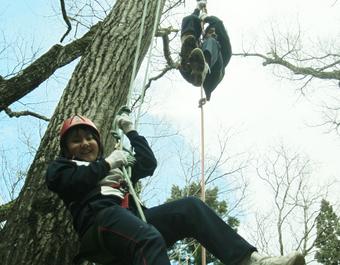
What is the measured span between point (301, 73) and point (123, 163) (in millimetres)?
11247

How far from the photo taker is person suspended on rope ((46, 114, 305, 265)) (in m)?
2.17

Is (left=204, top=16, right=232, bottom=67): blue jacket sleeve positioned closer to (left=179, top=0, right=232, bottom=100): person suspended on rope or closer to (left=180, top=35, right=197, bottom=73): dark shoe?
(left=179, top=0, right=232, bottom=100): person suspended on rope

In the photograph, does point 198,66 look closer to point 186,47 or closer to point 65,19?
point 186,47

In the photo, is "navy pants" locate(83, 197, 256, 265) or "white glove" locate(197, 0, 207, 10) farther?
"white glove" locate(197, 0, 207, 10)

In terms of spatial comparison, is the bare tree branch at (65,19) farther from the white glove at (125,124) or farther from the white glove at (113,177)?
the white glove at (113,177)

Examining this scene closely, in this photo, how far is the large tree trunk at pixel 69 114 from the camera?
8.65 feet

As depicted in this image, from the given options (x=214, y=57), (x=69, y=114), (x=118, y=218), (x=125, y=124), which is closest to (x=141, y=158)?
(x=125, y=124)

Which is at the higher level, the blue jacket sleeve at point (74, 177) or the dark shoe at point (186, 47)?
the dark shoe at point (186, 47)

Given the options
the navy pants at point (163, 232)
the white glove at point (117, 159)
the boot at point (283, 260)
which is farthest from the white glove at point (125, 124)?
the boot at point (283, 260)

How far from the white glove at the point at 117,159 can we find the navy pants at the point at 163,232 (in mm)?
255

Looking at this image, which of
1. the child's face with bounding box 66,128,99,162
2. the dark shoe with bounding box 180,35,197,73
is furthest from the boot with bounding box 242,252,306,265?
the dark shoe with bounding box 180,35,197,73

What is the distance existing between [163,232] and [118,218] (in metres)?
0.36

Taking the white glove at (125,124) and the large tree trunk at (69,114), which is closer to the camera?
the large tree trunk at (69,114)

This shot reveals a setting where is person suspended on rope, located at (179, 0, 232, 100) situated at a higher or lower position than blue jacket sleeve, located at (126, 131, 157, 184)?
higher
